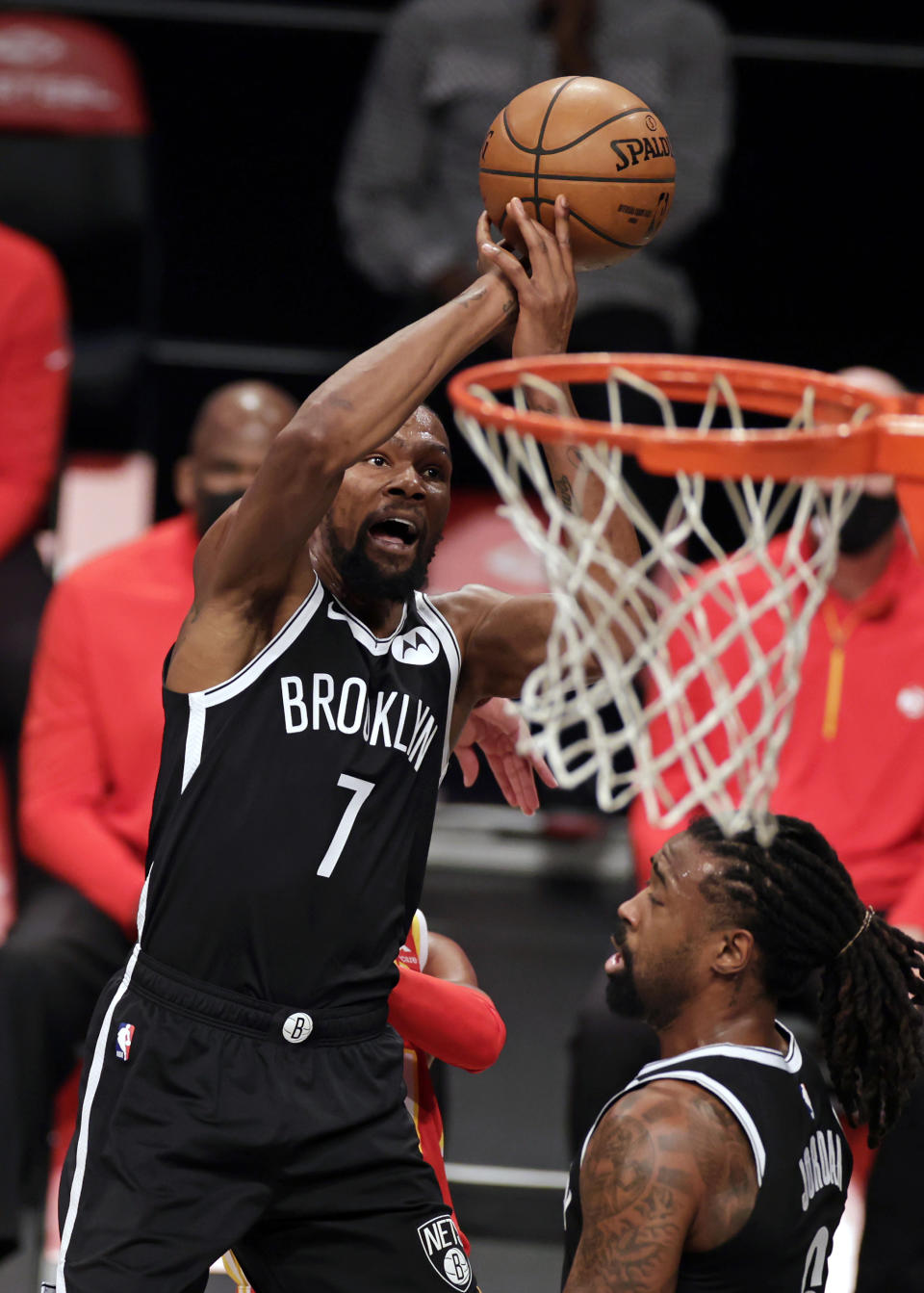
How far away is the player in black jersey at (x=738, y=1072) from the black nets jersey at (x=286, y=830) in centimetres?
43

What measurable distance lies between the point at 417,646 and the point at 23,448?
3.63 m

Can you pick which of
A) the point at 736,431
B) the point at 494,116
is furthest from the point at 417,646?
the point at 494,116

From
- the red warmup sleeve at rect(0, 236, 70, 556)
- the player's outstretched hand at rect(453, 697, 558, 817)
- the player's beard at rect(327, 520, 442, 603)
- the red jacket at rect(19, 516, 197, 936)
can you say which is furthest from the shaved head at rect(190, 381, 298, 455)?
the player's beard at rect(327, 520, 442, 603)

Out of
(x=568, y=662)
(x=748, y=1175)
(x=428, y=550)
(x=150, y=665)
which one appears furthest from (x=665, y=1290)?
(x=150, y=665)

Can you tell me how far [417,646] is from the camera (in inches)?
115

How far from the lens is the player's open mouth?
2814mm

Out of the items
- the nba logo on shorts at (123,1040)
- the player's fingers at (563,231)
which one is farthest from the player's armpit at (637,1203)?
the player's fingers at (563,231)

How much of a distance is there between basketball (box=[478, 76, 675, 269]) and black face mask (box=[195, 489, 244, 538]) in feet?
6.79

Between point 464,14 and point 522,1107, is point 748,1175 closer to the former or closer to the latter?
point 522,1107

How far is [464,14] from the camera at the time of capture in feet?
20.1

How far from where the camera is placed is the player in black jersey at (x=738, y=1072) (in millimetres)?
2570

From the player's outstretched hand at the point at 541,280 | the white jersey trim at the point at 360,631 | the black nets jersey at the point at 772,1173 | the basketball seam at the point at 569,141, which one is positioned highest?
the basketball seam at the point at 569,141

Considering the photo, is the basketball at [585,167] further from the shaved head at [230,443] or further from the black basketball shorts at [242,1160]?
the shaved head at [230,443]

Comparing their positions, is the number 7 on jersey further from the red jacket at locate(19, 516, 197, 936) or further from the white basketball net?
the red jacket at locate(19, 516, 197, 936)
